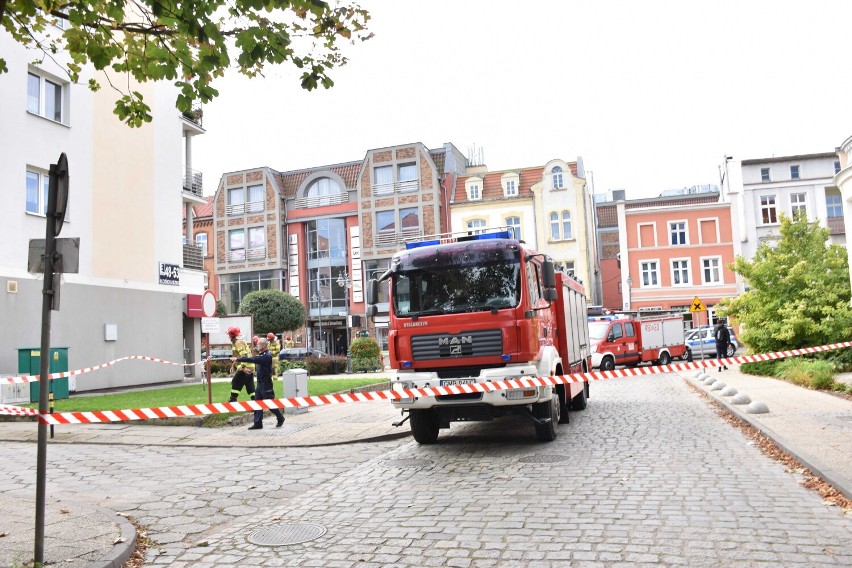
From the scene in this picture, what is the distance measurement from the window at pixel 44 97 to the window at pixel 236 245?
35.0 m

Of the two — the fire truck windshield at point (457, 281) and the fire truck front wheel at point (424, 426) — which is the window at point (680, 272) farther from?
the fire truck windshield at point (457, 281)

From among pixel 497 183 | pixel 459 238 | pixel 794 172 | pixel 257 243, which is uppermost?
pixel 497 183

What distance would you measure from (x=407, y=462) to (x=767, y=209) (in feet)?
147

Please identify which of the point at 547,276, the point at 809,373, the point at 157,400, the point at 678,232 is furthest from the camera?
the point at 678,232

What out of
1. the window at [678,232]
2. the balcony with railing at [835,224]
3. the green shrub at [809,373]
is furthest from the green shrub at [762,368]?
the balcony with railing at [835,224]

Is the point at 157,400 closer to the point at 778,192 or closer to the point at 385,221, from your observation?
the point at 385,221

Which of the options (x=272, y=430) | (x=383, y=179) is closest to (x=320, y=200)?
(x=383, y=179)

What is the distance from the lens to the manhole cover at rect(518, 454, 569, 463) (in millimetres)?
8656

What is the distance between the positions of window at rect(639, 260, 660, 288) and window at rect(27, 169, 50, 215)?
3830cm

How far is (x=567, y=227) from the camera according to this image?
4922cm

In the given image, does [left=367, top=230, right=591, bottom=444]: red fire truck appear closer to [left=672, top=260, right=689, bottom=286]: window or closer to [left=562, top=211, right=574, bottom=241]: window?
[left=562, top=211, right=574, bottom=241]: window

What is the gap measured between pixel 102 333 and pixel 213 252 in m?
37.1

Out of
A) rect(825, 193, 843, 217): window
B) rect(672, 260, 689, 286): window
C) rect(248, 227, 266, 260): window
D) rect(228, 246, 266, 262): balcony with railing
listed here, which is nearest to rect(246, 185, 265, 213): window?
rect(248, 227, 266, 260): window

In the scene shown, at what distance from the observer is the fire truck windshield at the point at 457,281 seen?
9.57 metres
